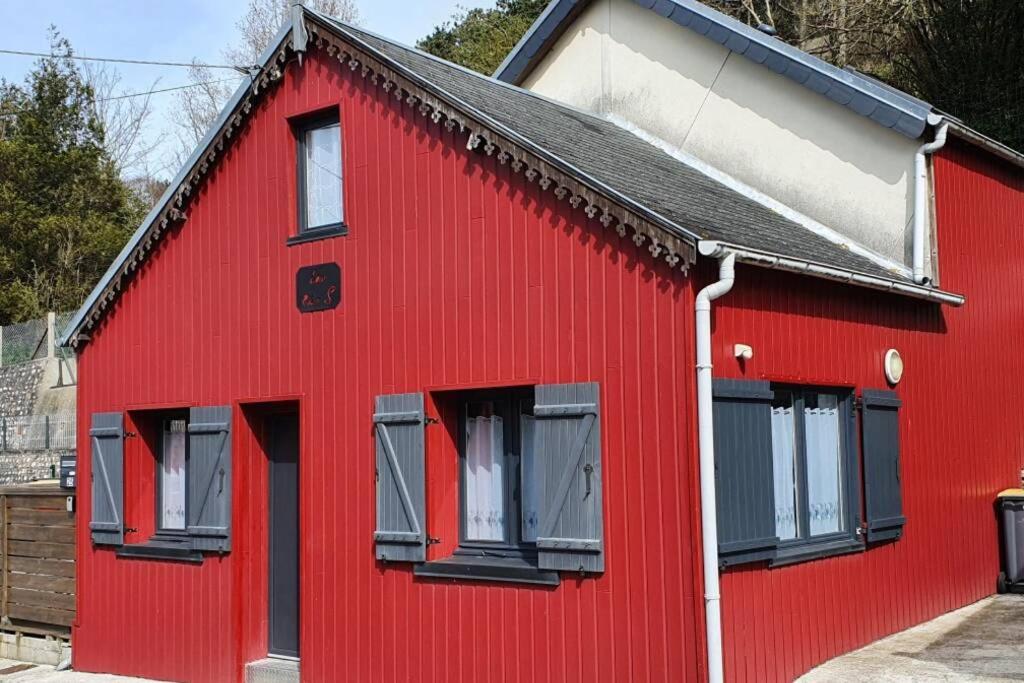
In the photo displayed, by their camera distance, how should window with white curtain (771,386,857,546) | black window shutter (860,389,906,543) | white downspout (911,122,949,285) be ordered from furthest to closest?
white downspout (911,122,949,285)
black window shutter (860,389,906,543)
window with white curtain (771,386,857,546)

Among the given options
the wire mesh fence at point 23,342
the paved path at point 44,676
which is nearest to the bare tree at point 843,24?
the wire mesh fence at point 23,342

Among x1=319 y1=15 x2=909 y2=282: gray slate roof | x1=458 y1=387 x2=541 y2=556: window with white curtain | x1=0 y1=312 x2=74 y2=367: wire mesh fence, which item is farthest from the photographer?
x1=0 y1=312 x2=74 y2=367: wire mesh fence

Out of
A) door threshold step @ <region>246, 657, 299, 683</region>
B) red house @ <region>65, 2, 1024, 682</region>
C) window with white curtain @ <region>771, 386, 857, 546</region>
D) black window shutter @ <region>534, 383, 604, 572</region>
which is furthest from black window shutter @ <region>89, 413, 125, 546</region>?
window with white curtain @ <region>771, 386, 857, 546</region>

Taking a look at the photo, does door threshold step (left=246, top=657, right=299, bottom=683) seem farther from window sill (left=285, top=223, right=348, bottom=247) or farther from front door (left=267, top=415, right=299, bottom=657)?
→ window sill (left=285, top=223, right=348, bottom=247)

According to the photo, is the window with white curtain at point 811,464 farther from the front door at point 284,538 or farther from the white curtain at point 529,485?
the front door at point 284,538

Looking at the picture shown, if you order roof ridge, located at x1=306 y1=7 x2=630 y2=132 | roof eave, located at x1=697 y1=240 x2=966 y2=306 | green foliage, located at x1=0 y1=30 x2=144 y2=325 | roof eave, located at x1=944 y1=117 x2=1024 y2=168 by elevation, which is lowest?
roof eave, located at x1=697 y1=240 x2=966 y2=306

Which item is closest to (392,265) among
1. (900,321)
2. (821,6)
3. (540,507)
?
(540,507)

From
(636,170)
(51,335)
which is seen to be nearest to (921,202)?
(636,170)

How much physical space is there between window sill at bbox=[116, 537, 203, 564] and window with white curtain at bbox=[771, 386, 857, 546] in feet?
16.6

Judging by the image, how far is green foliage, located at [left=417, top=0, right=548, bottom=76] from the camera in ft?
96.8

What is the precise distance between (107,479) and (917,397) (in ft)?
24.4

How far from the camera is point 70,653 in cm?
1232

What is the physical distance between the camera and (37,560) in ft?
41.9

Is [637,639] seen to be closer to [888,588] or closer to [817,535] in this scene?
[817,535]
